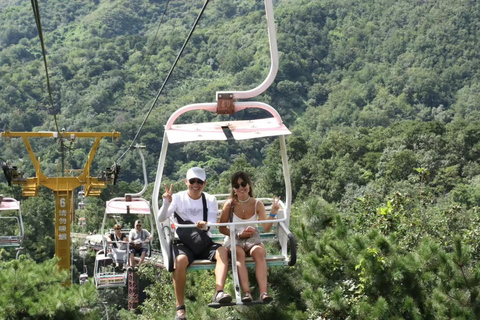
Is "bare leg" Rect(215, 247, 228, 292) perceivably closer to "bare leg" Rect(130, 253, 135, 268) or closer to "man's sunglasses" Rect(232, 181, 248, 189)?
"man's sunglasses" Rect(232, 181, 248, 189)

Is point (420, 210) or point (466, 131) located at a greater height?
point (420, 210)

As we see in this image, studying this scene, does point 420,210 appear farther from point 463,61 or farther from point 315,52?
point 315,52

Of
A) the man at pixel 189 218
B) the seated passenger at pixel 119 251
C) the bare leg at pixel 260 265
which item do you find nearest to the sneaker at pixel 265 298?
the bare leg at pixel 260 265

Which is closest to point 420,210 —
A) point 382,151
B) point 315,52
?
point 382,151

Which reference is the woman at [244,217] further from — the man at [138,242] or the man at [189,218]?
the man at [138,242]

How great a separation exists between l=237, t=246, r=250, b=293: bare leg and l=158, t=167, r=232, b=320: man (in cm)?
11

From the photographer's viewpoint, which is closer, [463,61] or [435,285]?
[435,285]

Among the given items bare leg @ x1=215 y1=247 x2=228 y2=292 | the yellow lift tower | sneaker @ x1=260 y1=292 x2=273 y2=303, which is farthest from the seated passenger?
sneaker @ x1=260 y1=292 x2=273 y2=303

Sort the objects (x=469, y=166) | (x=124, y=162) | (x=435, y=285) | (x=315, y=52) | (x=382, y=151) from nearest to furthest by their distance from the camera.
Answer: (x=435, y=285) < (x=469, y=166) < (x=382, y=151) < (x=124, y=162) < (x=315, y=52)

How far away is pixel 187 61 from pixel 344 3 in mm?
23998

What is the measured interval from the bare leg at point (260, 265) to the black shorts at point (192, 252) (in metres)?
0.33

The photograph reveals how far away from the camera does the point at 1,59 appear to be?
424 feet

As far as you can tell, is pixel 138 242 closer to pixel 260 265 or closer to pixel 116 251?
pixel 116 251

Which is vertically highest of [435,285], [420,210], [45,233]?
[435,285]
